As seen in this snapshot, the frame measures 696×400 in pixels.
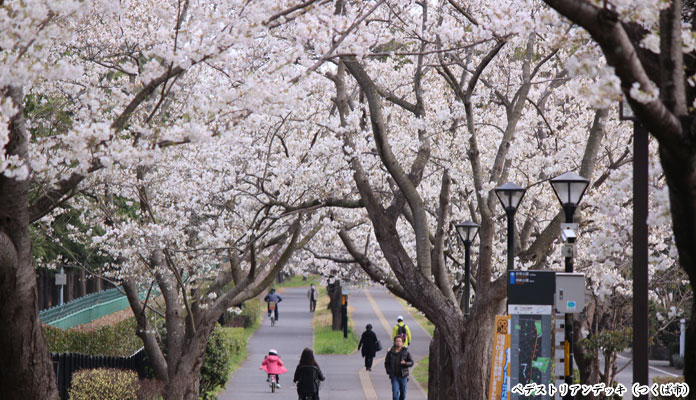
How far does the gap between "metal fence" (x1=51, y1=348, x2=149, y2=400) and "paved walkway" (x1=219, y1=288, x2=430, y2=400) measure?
3.66 meters

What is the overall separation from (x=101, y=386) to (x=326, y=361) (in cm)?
1510

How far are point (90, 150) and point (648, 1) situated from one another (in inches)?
167

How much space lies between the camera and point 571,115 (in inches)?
650

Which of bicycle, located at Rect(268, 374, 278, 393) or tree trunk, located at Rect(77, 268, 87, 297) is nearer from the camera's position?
bicycle, located at Rect(268, 374, 278, 393)

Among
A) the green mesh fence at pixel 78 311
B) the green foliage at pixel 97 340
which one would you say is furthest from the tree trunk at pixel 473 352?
the green mesh fence at pixel 78 311

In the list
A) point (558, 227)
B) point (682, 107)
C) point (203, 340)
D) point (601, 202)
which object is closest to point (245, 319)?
point (203, 340)

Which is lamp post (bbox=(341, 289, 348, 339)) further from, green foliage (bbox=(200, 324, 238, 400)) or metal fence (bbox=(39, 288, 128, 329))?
green foliage (bbox=(200, 324, 238, 400))

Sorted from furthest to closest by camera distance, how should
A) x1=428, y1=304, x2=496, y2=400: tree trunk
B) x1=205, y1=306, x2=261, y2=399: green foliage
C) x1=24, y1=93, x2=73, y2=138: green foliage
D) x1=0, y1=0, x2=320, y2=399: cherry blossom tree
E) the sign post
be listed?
x1=205, y1=306, x2=261, y2=399: green foliage
x1=428, y1=304, x2=496, y2=400: tree trunk
x1=24, y1=93, x2=73, y2=138: green foliage
the sign post
x1=0, y1=0, x2=320, y2=399: cherry blossom tree

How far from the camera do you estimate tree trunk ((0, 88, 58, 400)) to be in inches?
241

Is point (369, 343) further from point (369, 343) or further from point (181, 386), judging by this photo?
point (181, 386)

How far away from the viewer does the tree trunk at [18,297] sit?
6.13 m

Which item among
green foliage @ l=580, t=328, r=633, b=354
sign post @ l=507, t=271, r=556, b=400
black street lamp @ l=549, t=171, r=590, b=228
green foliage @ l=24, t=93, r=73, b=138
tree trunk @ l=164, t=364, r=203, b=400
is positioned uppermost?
green foliage @ l=24, t=93, r=73, b=138

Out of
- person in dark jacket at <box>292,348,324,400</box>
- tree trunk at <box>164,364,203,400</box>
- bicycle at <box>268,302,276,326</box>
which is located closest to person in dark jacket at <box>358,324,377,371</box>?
person in dark jacket at <box>292,348,324,400</box>

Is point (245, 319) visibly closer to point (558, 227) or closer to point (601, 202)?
point (558, 227)
